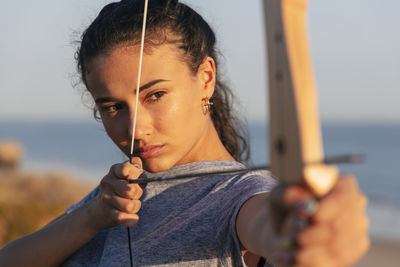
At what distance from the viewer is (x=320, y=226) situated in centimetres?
71

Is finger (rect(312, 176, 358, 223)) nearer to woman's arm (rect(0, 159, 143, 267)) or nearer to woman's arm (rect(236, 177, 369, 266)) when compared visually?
woman's arm (rect(236, 177, 369, 266))

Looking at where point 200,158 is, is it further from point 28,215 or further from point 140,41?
point 28,215

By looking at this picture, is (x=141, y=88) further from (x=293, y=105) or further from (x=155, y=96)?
(x=293, y=105)

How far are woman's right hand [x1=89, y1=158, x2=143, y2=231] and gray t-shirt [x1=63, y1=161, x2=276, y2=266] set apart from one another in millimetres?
156

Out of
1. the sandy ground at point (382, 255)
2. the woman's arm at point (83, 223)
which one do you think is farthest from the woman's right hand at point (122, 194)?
the sandy ground at point (382, 255)

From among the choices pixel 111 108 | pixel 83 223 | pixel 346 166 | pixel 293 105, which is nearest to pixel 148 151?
pixel 111 108

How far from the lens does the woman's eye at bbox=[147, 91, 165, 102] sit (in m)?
1.42

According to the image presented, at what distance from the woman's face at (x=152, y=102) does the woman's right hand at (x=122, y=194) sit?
9 cm

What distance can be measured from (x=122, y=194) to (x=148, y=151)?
0.16 m

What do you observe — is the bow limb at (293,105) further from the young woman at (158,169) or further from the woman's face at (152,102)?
the woman's face at (152,102)

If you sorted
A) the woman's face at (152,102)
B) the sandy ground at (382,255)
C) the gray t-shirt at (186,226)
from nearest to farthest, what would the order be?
the gray t-shirt at (186,226), the woman's face at (152,102), the sandy ground at (382,255)

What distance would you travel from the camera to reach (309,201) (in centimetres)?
71

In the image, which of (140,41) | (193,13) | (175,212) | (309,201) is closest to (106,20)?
(140,41)

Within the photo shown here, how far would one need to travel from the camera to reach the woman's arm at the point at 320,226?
2.31ft
